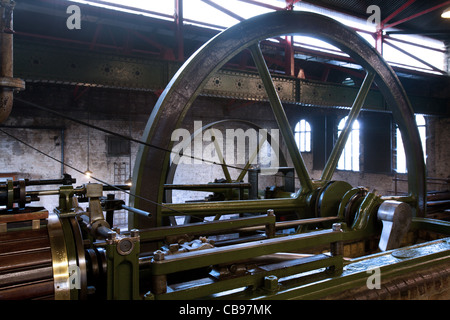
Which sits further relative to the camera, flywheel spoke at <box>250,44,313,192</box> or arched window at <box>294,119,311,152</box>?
arched window at <box>294,119,311,152</box>

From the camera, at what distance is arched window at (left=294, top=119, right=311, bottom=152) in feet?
43.4

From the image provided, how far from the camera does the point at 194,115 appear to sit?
10.9 m

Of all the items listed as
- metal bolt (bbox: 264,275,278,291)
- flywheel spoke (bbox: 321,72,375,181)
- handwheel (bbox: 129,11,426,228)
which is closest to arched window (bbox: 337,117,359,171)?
handwheel (bbox: 129,11,426,228)

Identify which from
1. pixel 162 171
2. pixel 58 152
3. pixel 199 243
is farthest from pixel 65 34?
pixel 199 243

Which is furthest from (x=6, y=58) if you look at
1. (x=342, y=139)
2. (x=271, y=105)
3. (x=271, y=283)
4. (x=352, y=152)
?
(x=352, y=152)

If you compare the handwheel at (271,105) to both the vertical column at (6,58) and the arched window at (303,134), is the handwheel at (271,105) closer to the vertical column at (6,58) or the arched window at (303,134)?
the vertical column at (6,58)

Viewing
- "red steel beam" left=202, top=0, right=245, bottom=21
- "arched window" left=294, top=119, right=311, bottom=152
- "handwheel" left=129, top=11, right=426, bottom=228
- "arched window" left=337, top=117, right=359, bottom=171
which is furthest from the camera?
"arched window" left=294, top=119, right=311, bottom=152

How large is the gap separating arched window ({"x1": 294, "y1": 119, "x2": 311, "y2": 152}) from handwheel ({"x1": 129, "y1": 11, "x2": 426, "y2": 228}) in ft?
31.8

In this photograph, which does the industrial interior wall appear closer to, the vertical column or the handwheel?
the handwheel

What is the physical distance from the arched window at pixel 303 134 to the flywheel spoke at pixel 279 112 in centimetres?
1053

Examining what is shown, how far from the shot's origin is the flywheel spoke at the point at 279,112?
2787 mm

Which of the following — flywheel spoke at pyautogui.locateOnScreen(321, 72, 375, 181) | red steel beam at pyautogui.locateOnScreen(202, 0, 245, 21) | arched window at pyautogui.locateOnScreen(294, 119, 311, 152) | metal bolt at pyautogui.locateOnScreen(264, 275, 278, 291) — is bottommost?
metal bolt at pyautogui.locateOnScreen(264, 275, 278, 291)

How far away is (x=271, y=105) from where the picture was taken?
2.88 metres

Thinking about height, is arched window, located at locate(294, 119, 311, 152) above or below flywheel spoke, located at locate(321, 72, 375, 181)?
above
